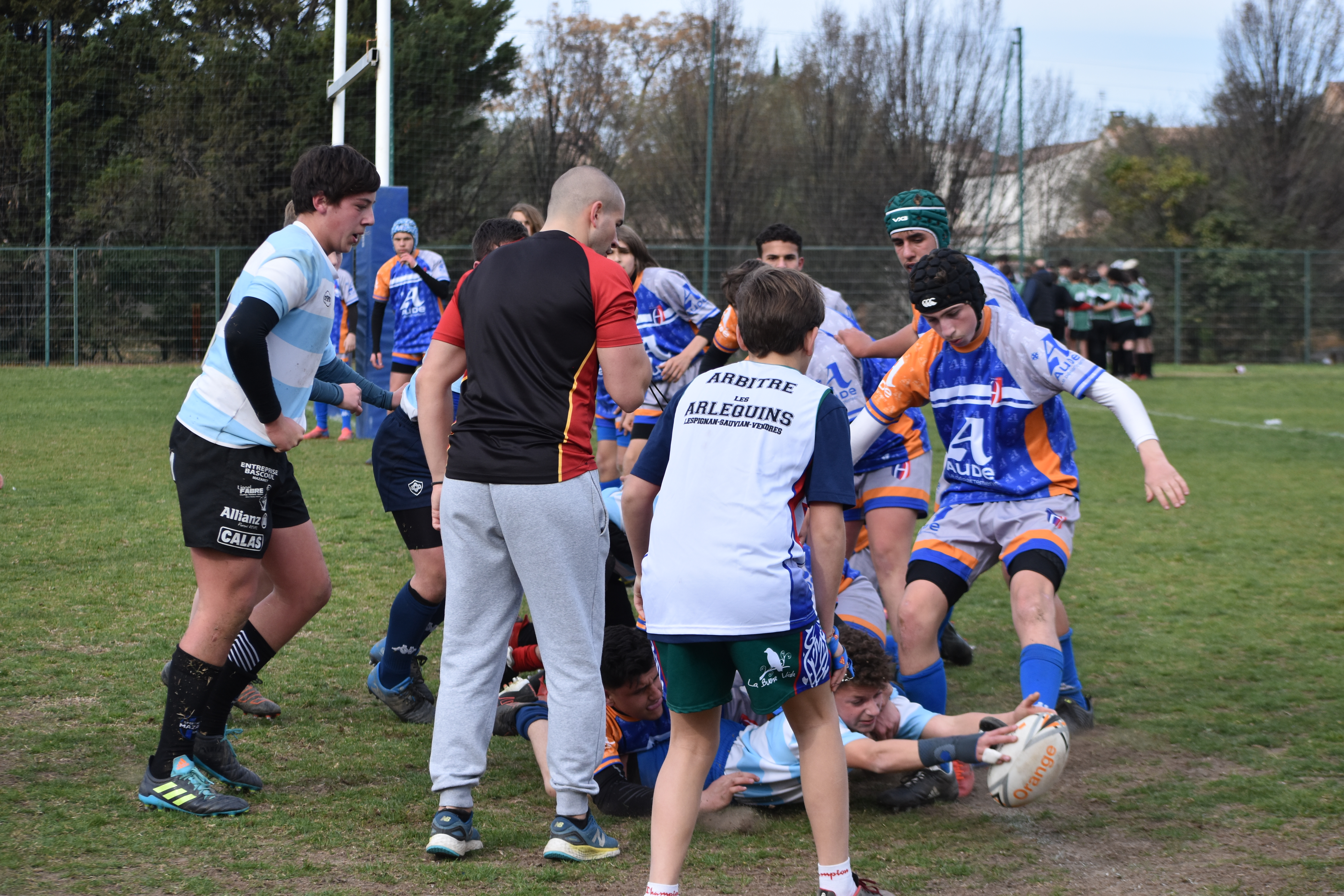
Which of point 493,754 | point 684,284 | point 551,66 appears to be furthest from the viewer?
point 551,66

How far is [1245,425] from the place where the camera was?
14.9 metres

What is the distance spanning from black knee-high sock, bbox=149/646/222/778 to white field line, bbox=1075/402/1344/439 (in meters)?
11.7

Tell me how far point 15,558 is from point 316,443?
5.21 meters

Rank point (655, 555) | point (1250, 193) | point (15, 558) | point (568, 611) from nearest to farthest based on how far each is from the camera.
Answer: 1. point (655, 555)
2. point (568, 611)
3. point (15, 558)
4. point (1250, 193)

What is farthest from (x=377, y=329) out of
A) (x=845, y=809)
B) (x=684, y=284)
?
(x=845, y=809)

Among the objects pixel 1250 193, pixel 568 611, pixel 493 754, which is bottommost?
pixel 493 754

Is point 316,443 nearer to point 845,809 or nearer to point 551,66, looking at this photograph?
point 845,809

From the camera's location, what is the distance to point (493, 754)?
4.36 metres

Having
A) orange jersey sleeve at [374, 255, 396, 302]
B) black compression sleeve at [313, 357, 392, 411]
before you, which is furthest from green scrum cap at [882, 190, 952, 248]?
orange jersey sleeve at [374, 255, 396, 302]

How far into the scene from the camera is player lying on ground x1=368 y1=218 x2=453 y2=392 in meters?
9.75

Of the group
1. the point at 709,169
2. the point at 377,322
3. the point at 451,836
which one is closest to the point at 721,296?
the point at 377,322

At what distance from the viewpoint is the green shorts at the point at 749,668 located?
2850 mm

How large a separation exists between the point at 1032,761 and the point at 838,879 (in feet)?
2.11

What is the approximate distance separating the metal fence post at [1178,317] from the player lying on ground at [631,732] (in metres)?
25.0
